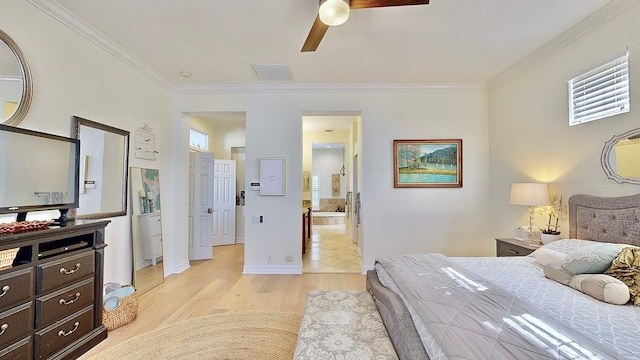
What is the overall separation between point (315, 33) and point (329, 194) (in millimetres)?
8911

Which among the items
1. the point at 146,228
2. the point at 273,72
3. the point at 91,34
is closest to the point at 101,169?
the point at 146,228

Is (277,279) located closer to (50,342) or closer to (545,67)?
(50,342)

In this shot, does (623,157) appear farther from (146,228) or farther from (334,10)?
(146,228)

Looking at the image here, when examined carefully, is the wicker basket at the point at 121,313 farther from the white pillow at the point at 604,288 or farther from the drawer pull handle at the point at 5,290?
the white pillow at the point at 604,288

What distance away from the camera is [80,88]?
2.57 meters

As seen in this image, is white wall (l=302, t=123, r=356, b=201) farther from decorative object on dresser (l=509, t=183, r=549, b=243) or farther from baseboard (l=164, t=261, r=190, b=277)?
decorative object on dresser (l=509, t=183, r=549, b=243)

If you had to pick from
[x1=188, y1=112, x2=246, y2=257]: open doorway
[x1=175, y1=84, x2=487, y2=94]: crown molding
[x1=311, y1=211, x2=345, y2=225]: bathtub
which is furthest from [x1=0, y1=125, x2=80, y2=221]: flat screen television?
[x1=311, y1=211, x2=345, y2=225]: bathtub

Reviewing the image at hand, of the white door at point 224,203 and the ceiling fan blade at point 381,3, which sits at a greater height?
the ceiling fan blade at point 381,3

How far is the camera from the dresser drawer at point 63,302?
179cm

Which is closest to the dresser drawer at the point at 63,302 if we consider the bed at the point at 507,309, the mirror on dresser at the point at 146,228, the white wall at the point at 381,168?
the mirror on dresser at the point at 146,228

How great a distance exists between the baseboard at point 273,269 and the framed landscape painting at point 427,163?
6.66ft

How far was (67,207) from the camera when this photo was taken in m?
2.20

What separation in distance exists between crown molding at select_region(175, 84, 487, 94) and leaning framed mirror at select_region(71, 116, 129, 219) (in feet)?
4.52

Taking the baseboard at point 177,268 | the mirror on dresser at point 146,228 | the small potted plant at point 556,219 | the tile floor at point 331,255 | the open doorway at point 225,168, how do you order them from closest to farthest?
the small potted plant at point 556,219
the mirror on dresser at point 146,228
the baseboard at point 177,268
the tile floor at point 331,255
the open doorway at point 225,168
